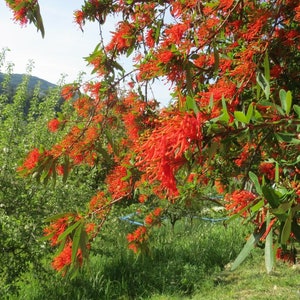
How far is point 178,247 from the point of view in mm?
5734

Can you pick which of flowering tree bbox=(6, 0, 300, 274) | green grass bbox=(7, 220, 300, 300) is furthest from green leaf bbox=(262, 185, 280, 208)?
green grass bbox=(7, 220, 300, 300)

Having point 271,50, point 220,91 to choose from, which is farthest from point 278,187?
point 271,50

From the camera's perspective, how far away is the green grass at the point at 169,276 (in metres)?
4.18

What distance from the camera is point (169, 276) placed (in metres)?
4.74

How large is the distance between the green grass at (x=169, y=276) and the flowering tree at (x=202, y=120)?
62.1 inches

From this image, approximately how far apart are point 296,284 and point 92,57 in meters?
3.45

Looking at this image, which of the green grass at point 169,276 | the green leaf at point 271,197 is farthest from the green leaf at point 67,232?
the green grass at point 169,276

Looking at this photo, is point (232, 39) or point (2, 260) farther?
point (2, 260)

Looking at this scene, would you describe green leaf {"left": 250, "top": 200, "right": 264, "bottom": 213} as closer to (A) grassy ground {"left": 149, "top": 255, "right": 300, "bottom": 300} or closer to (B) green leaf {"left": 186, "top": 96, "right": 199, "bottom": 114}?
(B) green leaf {"left": 186, "top": 96, "right": 199, "bottom": 114}

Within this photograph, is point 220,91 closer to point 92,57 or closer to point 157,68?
point 157,68

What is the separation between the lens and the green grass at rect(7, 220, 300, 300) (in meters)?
4.18

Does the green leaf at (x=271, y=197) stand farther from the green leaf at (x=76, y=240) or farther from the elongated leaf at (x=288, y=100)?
the green leaf at (x=76, y=240)

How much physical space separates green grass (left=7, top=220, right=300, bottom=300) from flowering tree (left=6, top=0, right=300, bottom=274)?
1.58 m

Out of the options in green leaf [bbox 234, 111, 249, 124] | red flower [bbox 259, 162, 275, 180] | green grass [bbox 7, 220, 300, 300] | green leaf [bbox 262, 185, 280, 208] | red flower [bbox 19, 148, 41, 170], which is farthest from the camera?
green grass [bbox 7, 220, 300, 300]
